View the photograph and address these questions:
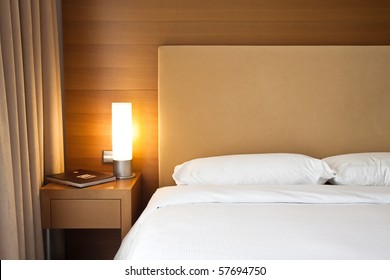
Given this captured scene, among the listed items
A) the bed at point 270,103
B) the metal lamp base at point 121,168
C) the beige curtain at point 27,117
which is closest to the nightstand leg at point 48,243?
the beige curtain at point 27,117

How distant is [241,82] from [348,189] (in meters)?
0.86

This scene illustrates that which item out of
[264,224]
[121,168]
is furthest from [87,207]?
[264,224]

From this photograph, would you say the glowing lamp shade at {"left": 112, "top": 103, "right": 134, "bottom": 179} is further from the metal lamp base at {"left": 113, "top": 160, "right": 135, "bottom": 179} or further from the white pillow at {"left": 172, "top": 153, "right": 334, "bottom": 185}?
the white pillow at {"left": 172, "top": 153, "right": 334, "bottom": 185}

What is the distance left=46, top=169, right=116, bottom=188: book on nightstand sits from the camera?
2.04m

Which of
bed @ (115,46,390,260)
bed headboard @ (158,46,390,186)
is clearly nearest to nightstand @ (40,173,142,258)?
bed @ (115,46,390,260)

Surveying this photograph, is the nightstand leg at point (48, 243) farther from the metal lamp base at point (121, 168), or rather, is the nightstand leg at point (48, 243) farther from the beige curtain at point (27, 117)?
the metal lamp base at point (121, 168)

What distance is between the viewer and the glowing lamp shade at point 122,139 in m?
2.18

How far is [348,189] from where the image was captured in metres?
1.81

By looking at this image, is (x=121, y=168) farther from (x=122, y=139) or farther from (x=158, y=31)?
(x=158, y=31)

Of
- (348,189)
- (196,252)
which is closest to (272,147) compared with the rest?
(348,189)

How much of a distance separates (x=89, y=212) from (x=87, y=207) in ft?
0.09

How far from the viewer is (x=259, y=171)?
2018 mm

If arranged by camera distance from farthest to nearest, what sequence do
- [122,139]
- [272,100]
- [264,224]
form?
[272,100], [122,139], [264,224]

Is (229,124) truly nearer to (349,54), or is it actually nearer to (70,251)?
(349,54)
